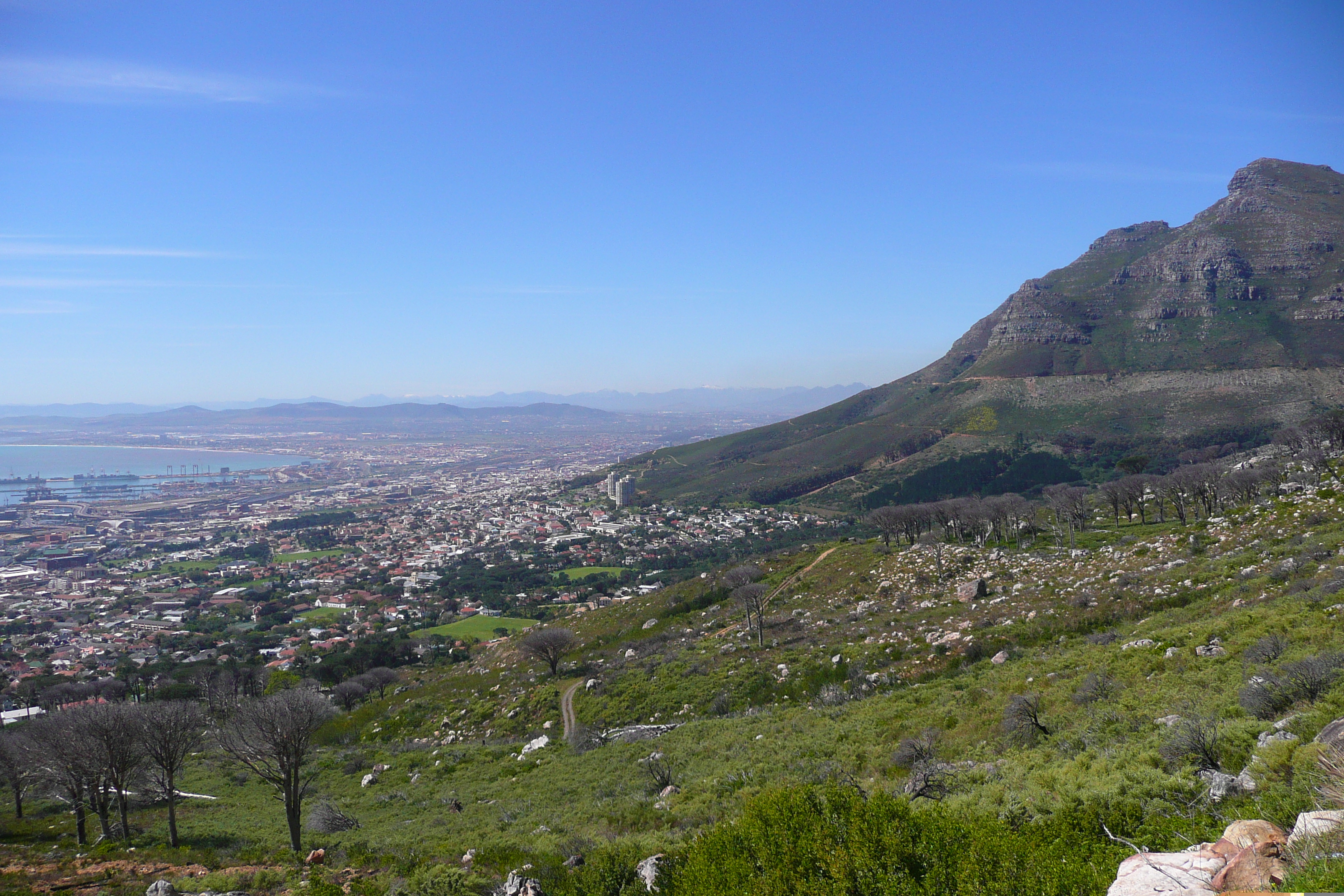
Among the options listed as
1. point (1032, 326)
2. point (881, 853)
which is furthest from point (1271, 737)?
point (1032, 326)

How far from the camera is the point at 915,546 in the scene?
3544 cm

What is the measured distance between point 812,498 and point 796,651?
79.6 metres

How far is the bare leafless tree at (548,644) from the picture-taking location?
29.2 m

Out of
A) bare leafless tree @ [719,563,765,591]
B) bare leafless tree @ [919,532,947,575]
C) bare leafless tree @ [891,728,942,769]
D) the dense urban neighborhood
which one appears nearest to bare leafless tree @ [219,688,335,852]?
bare leafless tree @ [891,728,942,769]

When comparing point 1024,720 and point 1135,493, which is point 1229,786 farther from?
point 1135,493

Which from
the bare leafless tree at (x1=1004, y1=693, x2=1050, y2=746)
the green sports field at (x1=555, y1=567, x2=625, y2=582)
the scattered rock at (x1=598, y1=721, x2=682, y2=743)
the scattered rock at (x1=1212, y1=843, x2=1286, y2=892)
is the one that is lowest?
the green sports field at (x1=555, y1=567, x2=625, y2=582)

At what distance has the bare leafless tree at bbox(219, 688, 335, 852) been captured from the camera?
1373cm

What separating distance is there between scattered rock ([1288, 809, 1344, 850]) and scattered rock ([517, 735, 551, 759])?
63.9ft

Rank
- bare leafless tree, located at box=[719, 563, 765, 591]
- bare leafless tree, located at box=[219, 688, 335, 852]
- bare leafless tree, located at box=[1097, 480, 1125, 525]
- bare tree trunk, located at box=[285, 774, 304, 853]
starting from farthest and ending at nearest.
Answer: bare leafless tree, located at box=[1097, 480, 1125, 525], bare leafless tree, located at box=[719, 563, 765, 591], bare leafless tree, located at box=[219, 688, 335, 852], bare tree trunk, located at box=[285, 774, 304, 853]

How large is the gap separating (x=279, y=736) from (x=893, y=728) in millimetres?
14501

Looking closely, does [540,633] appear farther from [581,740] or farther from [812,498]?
[812,498]

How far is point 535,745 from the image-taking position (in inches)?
818

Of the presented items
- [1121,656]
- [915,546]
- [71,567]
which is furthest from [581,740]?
[71,567]

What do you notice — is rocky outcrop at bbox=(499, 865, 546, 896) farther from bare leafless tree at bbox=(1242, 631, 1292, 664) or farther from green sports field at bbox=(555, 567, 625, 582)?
green sports field at bbox=(555, 567, 625, 582)
